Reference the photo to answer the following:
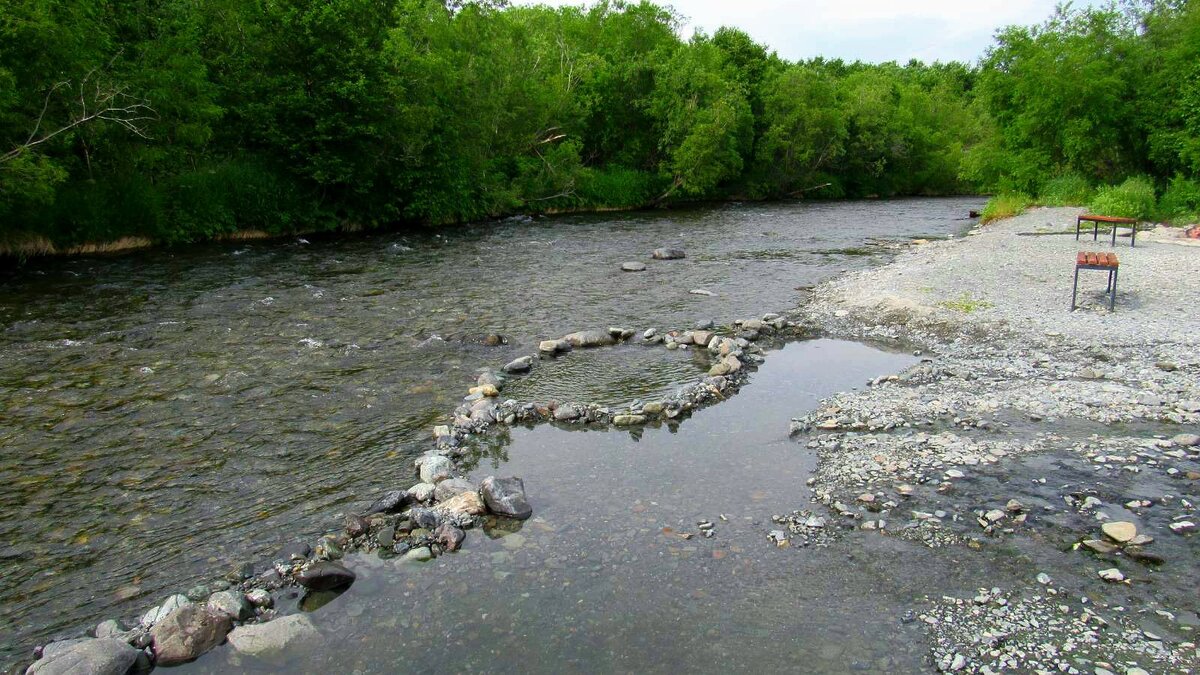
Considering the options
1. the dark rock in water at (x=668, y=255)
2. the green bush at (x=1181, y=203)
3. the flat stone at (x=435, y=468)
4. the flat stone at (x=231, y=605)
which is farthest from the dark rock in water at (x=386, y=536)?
the green bush at (x=1181, y=203)

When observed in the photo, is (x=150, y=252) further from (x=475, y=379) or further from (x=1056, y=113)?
(x=1056, y=113)

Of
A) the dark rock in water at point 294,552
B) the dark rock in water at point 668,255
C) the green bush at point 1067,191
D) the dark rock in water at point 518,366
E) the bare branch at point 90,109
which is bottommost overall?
the dark rock in water at point 294,552

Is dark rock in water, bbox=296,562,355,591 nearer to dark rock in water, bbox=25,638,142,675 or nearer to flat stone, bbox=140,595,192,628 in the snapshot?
flat stone, bbox=140,595,192,628

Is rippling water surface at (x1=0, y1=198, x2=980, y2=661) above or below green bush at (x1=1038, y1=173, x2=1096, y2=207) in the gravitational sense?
below

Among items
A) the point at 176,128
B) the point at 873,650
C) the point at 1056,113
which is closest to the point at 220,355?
the point at 873,650

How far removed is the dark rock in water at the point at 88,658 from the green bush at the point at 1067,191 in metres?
44.2

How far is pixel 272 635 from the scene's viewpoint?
6.51 m

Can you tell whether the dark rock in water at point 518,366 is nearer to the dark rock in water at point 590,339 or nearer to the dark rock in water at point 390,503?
the dark rock in water at point 590,339

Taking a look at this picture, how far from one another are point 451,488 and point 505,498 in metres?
0.82

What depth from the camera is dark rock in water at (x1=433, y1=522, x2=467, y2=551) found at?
8062mm

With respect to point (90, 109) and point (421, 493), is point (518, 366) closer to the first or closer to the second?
point (421, 493)

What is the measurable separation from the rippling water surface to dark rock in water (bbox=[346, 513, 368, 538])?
391mm

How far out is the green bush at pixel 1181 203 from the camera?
3028 cm

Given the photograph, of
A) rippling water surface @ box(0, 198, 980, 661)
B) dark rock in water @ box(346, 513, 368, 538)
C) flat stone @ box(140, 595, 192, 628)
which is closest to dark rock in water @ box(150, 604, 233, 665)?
flat stone @ box(140, 595, 192, 628)
